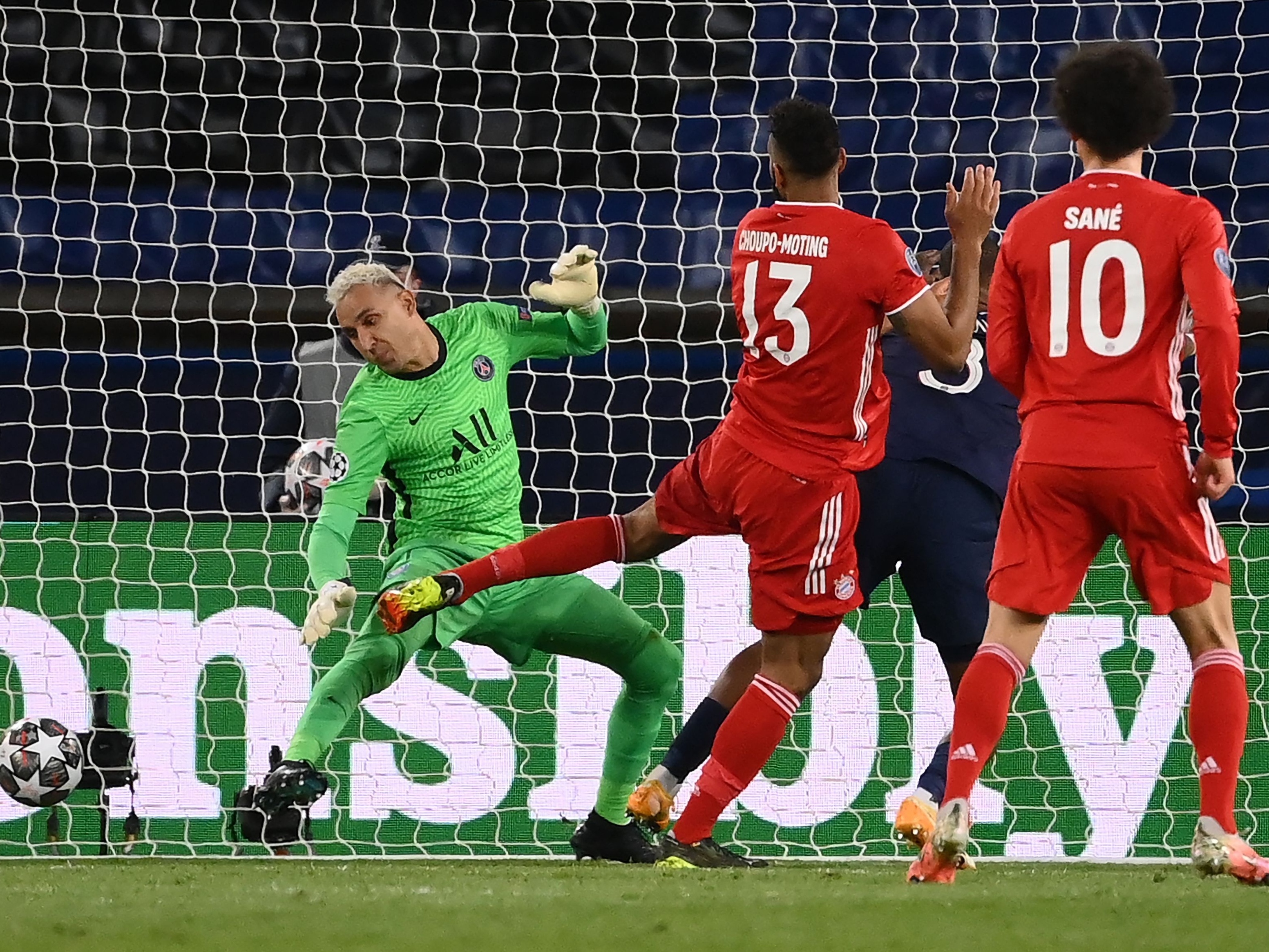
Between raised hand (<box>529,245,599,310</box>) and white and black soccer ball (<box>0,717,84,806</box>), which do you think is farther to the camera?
white and black soccer ball (<box>0,717,84,806</box>)

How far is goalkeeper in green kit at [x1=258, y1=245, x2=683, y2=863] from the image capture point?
509 centimetres

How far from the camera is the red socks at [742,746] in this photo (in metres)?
4.29

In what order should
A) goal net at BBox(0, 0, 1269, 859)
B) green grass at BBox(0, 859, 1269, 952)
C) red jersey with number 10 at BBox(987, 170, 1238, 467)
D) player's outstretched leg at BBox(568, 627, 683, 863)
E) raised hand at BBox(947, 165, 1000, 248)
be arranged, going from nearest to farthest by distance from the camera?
green grass at BBox(0, 859, 1269, 952) < red jersey with number 10 at BBox(987, 170, 1238, 467) < raised hand at BBox(947, 165, 1000, 248) < player's outstretched leg at BBox(568, 627, 683, 863) < goal net at BBox(0, 0, 1269, 859)

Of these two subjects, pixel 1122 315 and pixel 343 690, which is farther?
pixel 343 690

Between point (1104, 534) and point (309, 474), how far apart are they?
12.4 ft

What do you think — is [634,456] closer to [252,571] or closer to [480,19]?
[252,571]

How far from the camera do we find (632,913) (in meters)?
3.15

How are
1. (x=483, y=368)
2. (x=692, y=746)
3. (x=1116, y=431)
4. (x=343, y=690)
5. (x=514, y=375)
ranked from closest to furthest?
(x=1116, y=431)
(x=692, y=746)
(x=343, y=690)
(x=483, y=368)
(x=514, y=375)

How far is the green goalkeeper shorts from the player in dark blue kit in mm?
508

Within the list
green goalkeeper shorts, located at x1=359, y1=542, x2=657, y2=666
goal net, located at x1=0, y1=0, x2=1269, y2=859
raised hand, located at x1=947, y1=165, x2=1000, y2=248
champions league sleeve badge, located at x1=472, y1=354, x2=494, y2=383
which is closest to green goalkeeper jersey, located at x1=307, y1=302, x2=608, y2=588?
champions league sleeve badge, located at x1=472, y1=354, x2=494, y2=383

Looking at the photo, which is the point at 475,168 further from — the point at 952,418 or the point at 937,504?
the point at 937,504

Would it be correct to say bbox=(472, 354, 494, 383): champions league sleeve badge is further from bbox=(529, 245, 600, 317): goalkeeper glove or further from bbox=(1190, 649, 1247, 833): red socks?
bbox=(1190, 649, 1247, 833): red socks

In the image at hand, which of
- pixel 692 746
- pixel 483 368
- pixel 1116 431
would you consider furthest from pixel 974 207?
pixel 483 368

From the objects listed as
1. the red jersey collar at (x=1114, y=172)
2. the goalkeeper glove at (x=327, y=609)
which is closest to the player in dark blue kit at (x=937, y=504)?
the goalkeeper glove at (x=327, y=609)
